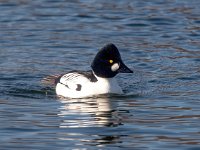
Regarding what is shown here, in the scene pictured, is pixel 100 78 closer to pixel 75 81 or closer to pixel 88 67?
pixel 75 81

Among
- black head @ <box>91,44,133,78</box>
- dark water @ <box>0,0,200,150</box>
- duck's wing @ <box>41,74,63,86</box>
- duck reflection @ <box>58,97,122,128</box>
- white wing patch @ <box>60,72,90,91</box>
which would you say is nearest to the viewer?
dark water @ <box>0,0,200,150</box>

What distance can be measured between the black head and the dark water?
1.66ft

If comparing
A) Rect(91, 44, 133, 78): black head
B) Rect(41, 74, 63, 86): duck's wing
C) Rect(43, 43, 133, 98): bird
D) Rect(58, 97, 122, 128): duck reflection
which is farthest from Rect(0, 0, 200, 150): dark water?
Rect(91, 44, 133, 78): black head

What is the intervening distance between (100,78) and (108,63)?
35 cm

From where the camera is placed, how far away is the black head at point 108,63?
17.7m

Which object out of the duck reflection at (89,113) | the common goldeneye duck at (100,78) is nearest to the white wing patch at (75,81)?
the common goldeneye duck at (100,78)

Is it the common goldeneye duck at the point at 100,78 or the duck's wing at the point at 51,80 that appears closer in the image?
the common goldeneye duck at the point at 100,78

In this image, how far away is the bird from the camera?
17.8 meters

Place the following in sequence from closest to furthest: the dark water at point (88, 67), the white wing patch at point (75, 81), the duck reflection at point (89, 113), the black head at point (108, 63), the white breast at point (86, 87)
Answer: the dark water at point (88, 67) → the duck reflection at point (89, 113) → the black head at point (108, 63) → the white breast at point (86, 87) → the white wing patch at point (75, 81)

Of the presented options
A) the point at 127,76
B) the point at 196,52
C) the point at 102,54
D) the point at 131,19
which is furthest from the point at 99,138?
the point at 131,19

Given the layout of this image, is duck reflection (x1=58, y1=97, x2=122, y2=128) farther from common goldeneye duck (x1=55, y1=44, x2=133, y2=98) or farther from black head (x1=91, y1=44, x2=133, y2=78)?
black head (x1=91, y1=44, x2=133, y2=78)

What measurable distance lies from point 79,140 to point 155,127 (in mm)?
1486

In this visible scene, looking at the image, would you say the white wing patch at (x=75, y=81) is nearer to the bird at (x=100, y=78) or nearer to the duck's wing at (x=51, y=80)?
the bird at (x=100, y=78)

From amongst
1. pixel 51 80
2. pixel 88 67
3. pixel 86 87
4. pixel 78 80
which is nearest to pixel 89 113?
pixel 86 87
